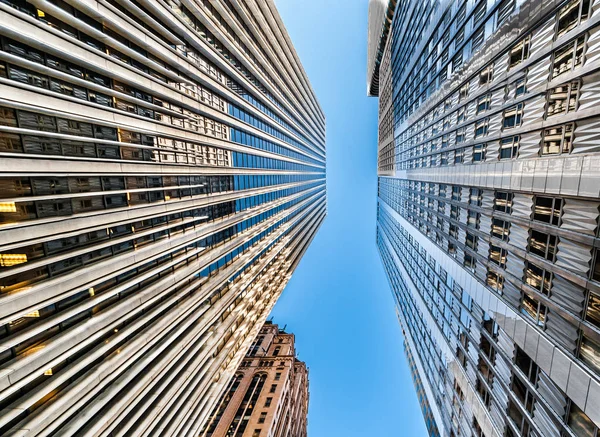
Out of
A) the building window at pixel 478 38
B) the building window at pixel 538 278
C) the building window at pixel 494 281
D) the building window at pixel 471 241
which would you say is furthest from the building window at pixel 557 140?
the building window at pixel 478 38

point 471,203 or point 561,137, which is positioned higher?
point 561,137

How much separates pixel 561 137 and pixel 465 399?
27.3 m

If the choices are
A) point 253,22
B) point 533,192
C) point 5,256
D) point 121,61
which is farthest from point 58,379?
point 253,22

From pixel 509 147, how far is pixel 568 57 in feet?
21.5

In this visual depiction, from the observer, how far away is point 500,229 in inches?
847

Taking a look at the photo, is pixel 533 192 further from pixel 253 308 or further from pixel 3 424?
pixel 253 308

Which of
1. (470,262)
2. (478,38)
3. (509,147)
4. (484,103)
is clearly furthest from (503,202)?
(478,38)

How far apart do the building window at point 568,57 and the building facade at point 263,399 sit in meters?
62.5

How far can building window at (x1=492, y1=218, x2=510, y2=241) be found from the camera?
2068cm

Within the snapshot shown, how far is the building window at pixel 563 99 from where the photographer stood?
1414cm

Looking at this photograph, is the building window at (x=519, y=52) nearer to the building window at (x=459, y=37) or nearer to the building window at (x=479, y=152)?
the building window at (x=479, y=152)

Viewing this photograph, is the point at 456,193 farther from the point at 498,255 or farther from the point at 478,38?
the point at 478,38

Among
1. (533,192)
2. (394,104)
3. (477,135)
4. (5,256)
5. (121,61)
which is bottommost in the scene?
Result: (5,256)

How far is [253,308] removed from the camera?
42562mm
